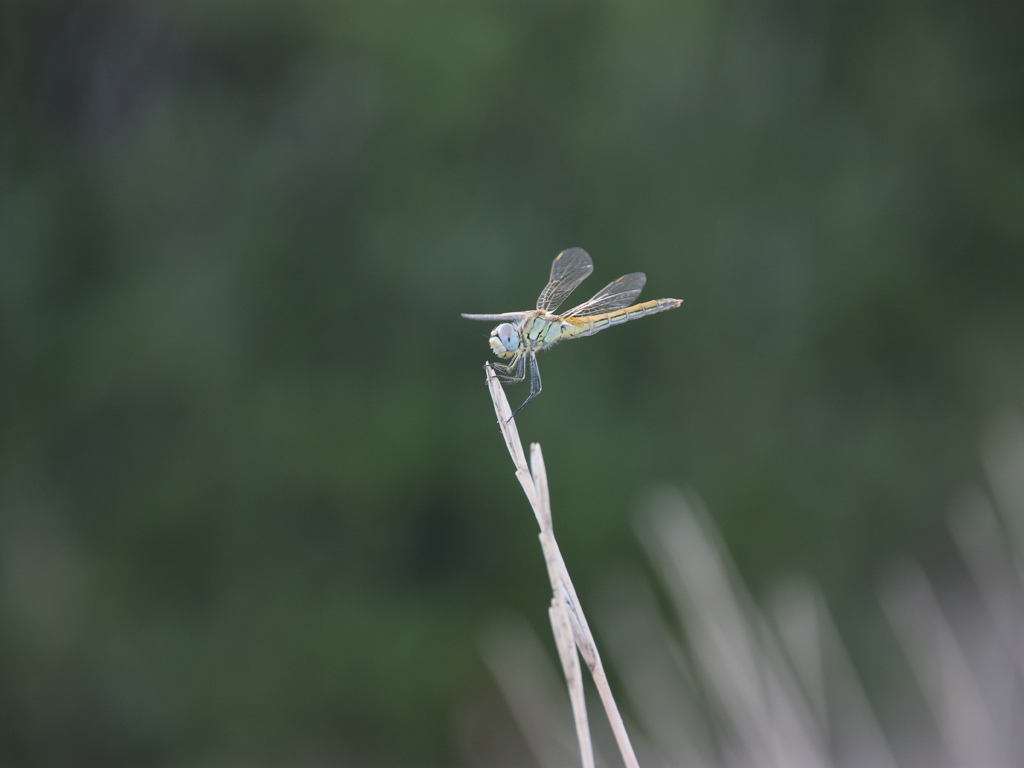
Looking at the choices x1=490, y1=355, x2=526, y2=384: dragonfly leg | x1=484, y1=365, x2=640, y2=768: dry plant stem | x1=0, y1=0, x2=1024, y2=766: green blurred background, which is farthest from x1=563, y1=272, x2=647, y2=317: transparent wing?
x1=0, y1=0, x2=1024, y2=766: green blurred background

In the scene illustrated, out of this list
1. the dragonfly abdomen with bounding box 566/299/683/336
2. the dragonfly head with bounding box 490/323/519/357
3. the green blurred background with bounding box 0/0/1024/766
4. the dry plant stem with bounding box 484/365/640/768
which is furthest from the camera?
the green blurred background with bounding box 0/0/1024/766

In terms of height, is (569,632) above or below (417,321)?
below

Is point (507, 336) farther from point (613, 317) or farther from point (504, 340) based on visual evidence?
point (613, 317)

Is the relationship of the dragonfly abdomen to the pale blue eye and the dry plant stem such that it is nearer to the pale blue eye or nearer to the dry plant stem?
the pale blue eye

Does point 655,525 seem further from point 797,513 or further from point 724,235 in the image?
point 724,235

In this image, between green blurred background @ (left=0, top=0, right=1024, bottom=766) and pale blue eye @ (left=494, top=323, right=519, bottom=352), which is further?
green blurred background @ (left=0, top=0, right=1024, bottom=766)

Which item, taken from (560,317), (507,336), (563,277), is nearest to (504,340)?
(507,336)

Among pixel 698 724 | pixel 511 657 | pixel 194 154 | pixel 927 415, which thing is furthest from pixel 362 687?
pixel 927 415

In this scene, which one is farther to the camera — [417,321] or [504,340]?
[417,321]
